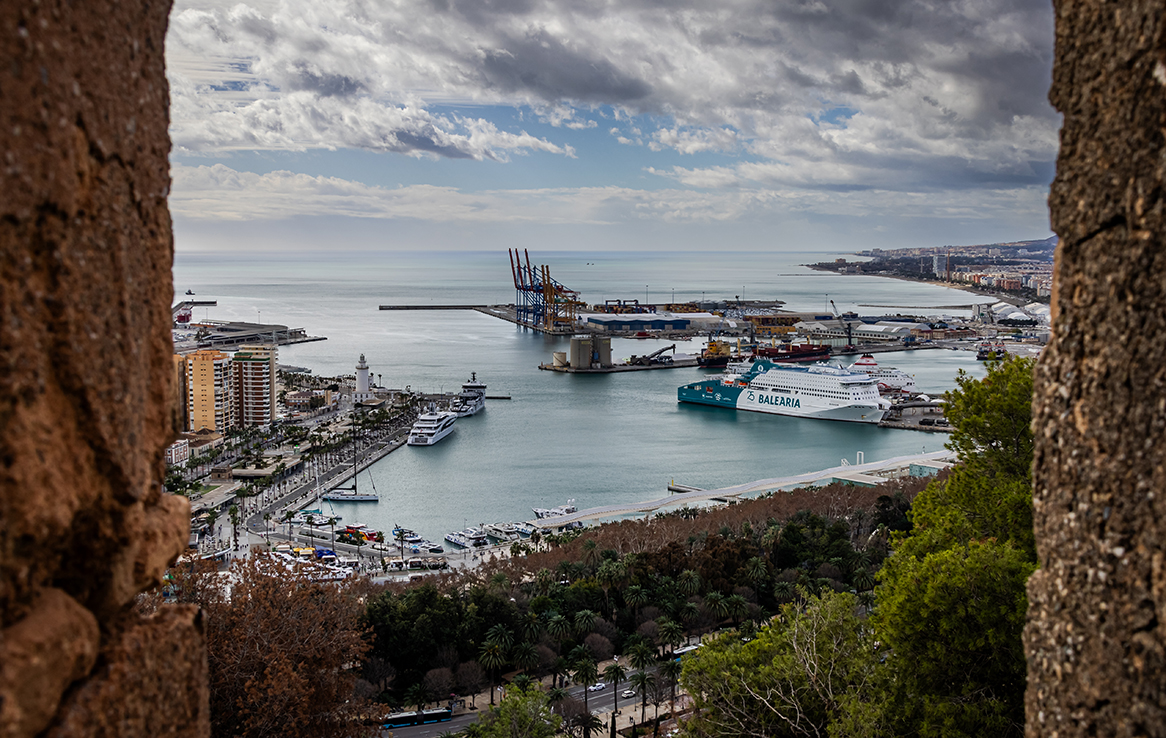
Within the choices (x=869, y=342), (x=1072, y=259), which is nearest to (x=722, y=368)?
(x=869, y=342)

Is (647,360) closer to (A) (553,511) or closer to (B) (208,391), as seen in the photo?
(B) (208,391)

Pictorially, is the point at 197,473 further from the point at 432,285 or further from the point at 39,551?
the point at 432,285

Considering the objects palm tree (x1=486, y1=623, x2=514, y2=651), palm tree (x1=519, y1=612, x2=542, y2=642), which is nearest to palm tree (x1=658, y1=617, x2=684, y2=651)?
palm tree (x1=519, y1=612, x2=542, y2=642)

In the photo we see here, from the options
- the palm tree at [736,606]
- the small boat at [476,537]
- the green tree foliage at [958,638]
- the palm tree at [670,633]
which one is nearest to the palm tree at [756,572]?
the palm tree at [736,606]

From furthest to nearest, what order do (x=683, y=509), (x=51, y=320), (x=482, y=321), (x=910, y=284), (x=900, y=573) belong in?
(x=910, y=284) < (x=482, y=321) < (x=683, y=509) < (x=900, y=573) < (x=51, y=320)

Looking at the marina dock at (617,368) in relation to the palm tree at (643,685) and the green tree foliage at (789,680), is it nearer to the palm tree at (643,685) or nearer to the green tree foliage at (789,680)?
the palm tree at (643,685)

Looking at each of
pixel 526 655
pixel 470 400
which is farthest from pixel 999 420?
pixel 470 400

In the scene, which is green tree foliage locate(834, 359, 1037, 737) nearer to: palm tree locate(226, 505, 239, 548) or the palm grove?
the palm grove
